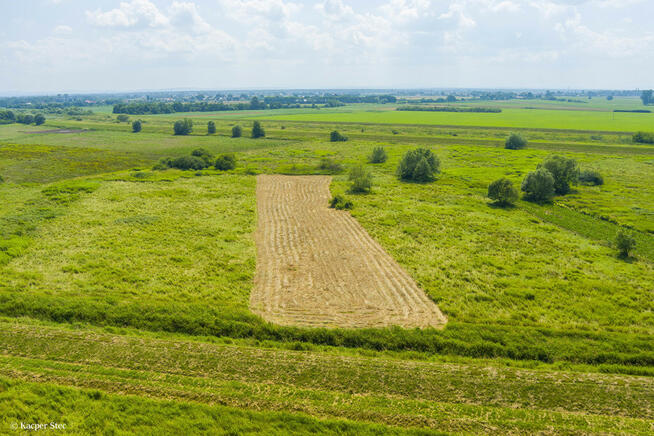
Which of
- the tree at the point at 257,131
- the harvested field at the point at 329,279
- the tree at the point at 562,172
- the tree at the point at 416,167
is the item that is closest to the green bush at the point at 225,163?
the harvested field at the point at 329,279

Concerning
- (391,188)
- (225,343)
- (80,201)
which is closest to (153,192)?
(80,201)

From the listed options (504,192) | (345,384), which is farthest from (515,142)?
(345,384)

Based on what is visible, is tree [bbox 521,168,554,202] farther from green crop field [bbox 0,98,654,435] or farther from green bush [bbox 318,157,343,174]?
green bush [bbox 318,157,343,174]

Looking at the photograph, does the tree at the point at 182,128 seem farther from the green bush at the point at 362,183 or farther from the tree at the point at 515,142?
the tree at the point at 515,142

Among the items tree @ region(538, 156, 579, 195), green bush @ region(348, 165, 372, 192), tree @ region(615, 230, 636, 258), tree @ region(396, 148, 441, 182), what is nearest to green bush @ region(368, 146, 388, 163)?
tree @ region(396, 148, 441, 182)

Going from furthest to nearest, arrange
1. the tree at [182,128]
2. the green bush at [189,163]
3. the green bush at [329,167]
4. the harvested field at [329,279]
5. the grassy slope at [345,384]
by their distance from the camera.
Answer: the tree at [182,128] → the green bush at [189,163] → the green bush at [329,167] → the harvested field at [329,279] → the grassy slope at [345,384]

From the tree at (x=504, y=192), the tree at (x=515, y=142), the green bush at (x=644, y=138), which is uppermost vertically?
the green bush at (x=644, y=138)

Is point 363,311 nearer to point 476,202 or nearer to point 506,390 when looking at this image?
point 506,390
